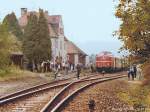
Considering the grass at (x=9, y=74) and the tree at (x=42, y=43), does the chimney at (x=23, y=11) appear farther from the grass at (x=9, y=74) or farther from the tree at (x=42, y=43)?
the grass at (x=9, y=74)

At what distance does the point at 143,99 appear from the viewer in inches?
964

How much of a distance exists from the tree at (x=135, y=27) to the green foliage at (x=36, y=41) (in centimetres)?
5150

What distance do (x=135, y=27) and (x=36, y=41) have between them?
5523 cm

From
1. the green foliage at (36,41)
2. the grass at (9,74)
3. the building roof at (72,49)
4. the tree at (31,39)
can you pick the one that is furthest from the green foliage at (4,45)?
the building roof at (72,49)

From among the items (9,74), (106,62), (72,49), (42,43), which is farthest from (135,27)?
(72,49)

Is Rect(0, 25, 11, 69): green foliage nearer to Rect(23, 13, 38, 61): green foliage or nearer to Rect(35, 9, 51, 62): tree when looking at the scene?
Rect(35, 9, 51, 62): tree

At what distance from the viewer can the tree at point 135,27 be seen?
2539 cm

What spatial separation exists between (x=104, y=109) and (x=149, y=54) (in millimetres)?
6061

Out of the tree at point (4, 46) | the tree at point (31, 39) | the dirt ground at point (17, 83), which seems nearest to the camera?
the dirt ground at point (17, 83)

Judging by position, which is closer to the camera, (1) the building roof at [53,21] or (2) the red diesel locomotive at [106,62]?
(2) the red diesel locomotive at [106,62]

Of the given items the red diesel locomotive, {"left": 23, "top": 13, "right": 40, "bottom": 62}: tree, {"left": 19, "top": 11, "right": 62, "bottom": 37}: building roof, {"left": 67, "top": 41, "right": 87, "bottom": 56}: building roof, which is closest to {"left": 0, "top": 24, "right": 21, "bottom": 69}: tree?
the red diesel locomotive

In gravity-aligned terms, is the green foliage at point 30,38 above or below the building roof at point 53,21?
below

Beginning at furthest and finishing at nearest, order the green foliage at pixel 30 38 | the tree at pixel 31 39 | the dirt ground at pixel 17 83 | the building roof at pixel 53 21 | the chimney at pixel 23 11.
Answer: the chimney at pixel 23 11 → the building roof at pixel 53 21 → the green foliage at pixel 30 38 → the tree at pixel 31 39 → the dirt ground at pixel 17 83

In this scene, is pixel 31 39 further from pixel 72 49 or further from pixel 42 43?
pixel 72 49
